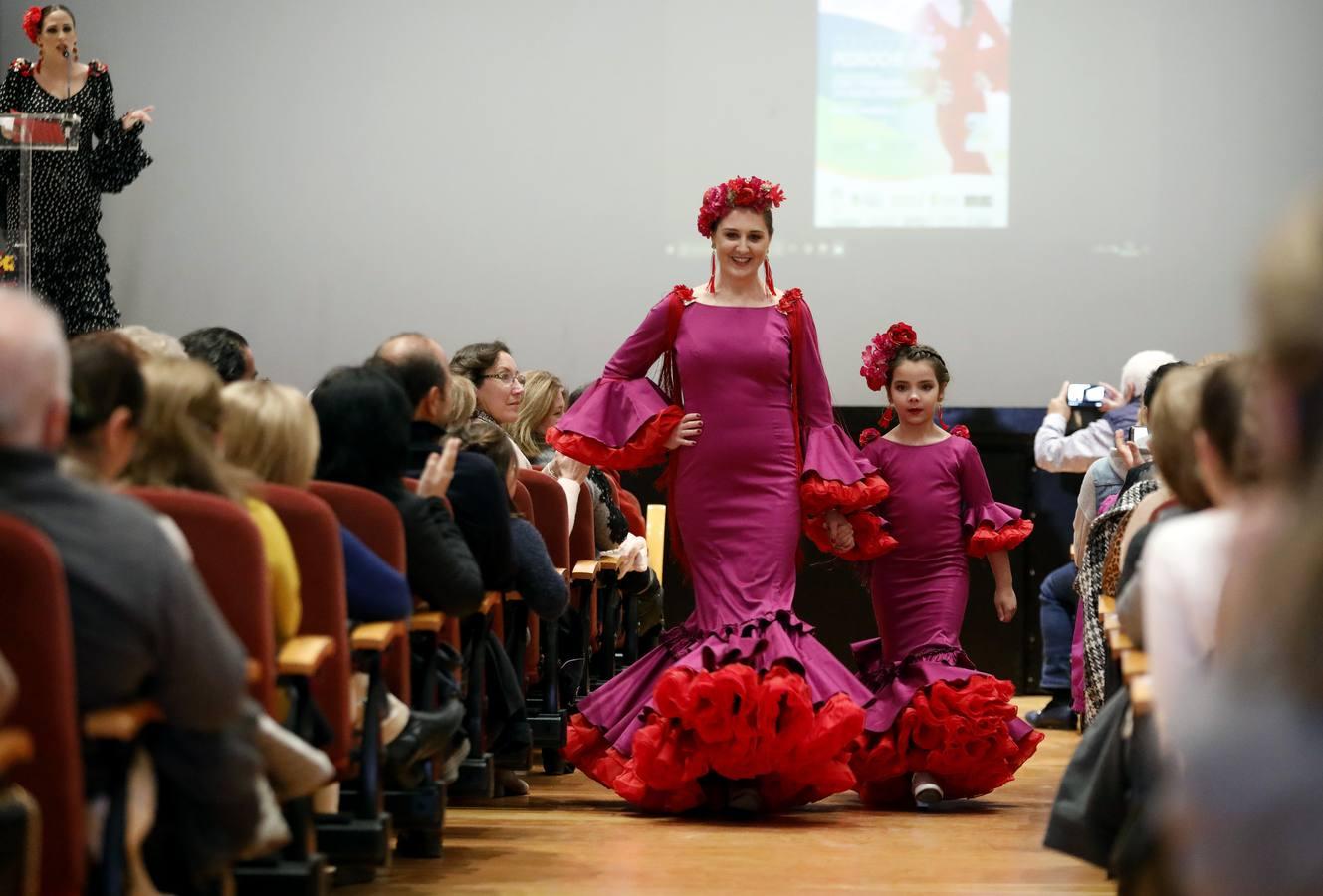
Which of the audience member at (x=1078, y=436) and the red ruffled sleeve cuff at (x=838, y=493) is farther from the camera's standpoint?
the audience member at (x=1078, y=436)

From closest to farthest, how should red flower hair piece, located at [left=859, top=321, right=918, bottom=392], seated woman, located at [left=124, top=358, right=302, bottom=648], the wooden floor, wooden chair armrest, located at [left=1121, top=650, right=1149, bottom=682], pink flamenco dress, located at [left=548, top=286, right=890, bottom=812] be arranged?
seated woman, located at [left=124, top=358, right=302, bottom=648], wooden chair armrest, located at [left=1121, top=650, right=1149, bottom=682], the wooden floor, pink flamenco dress, located at [left=548, top=286, right=890, bottom=812], red flower hair piece, located at [left=859, top=321, right=918, bottom=392]

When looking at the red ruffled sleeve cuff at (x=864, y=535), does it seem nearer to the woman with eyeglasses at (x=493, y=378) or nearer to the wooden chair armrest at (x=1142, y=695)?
the woman with eyeglasses at (x=493, y=378)

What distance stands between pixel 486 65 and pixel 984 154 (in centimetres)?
221

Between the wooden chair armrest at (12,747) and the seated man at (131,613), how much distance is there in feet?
0.60

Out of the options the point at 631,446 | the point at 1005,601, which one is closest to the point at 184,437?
the point at 631,446

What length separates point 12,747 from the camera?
6.07 ft

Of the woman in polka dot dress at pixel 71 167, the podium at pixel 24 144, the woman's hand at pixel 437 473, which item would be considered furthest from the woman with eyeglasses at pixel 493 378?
the woman in polka dot dress at pixel 71 167

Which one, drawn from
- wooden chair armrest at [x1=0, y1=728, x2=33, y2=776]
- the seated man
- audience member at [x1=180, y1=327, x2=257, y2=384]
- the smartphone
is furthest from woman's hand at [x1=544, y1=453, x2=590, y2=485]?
wooden chair armrest at [x1=0, y1=728, x2=33, y2=776]

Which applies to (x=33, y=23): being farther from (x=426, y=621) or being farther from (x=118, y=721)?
(x=118, y=721)

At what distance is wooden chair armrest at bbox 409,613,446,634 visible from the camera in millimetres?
3443

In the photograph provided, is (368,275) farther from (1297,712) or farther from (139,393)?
(1297,712)

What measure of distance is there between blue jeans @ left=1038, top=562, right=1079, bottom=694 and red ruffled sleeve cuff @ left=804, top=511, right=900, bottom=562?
2138 mm

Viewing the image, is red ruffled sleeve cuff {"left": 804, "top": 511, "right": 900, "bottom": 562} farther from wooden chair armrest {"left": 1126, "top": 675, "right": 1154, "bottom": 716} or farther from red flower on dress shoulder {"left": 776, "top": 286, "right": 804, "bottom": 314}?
wooden chair armrest {"left": 1126, "top": 675, "right": 1154, "bottom": 716}

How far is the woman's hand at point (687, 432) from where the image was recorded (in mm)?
4793
